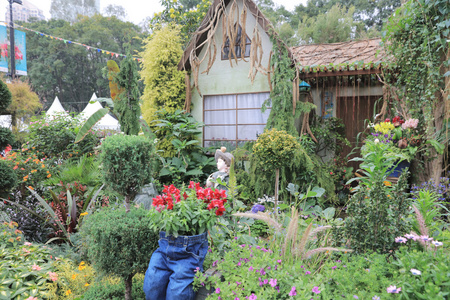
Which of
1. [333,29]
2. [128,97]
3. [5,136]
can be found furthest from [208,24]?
[333,29]

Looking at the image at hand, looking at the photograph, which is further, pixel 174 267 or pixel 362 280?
pixel 174 267

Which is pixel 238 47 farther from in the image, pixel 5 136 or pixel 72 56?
pixel 72 56

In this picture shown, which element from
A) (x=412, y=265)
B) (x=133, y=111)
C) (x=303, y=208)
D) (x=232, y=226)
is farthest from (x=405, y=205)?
(x=133, y=111)

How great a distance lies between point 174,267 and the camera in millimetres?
2428

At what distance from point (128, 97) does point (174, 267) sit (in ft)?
8.59

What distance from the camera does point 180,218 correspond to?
2.46 metres

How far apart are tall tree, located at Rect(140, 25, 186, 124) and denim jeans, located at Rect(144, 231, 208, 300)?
16.0ft

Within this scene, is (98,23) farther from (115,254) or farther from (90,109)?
(115,254)

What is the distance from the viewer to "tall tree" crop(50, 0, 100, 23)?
41250 millimetres

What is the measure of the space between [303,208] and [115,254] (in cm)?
296

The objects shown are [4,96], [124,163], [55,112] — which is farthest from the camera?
[55,112]

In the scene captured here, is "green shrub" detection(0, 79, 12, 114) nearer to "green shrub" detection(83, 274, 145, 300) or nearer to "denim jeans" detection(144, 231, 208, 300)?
"green shrub" detection(83, 274, 145, 300)

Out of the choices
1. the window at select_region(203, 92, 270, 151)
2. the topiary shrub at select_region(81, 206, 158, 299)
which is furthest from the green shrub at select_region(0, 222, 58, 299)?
the window at select_region(203, 92, 270, 151)

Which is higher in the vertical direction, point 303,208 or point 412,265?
point 412,265
